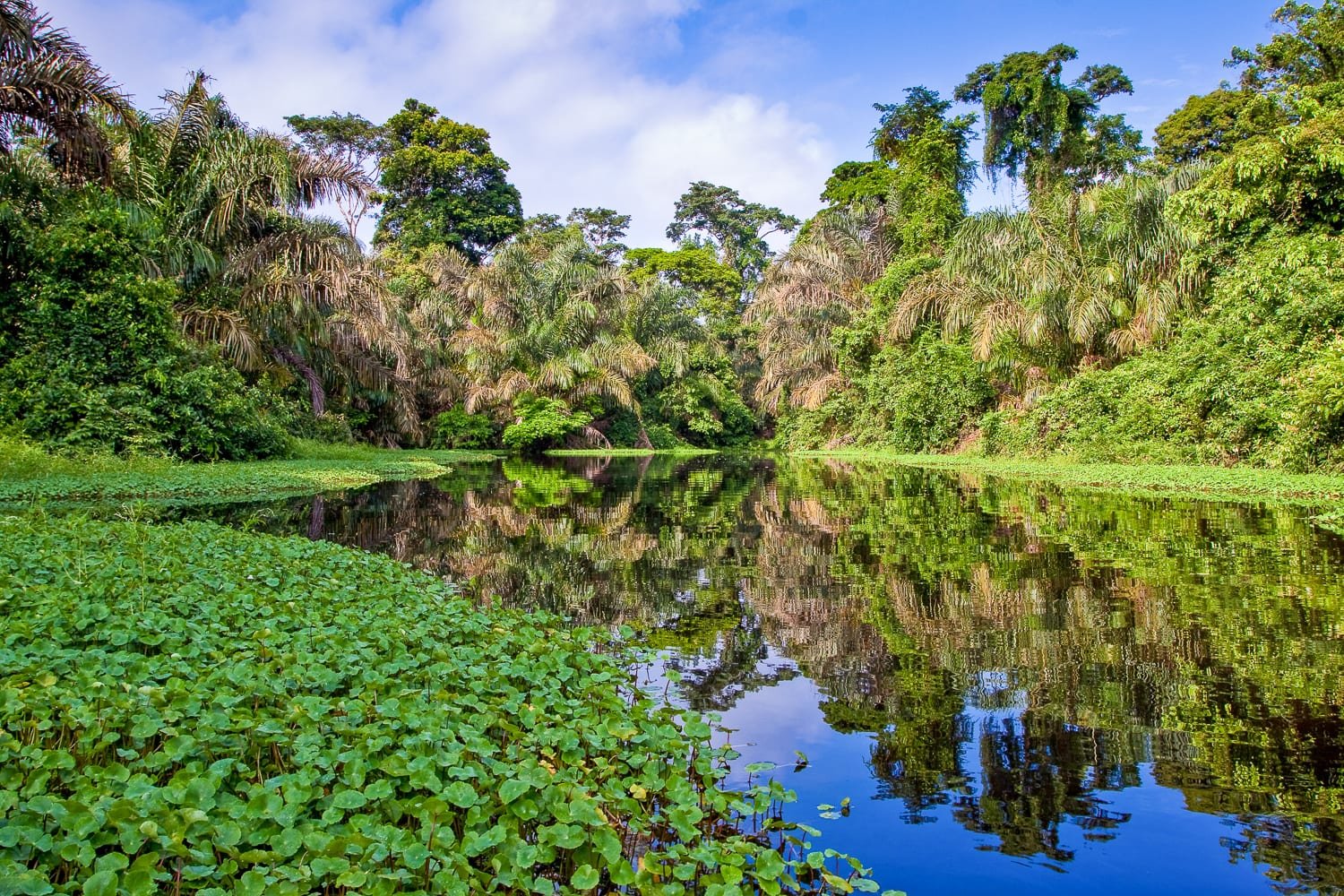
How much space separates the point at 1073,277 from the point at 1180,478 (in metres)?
9.13

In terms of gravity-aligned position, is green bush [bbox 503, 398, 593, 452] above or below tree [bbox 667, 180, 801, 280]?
below

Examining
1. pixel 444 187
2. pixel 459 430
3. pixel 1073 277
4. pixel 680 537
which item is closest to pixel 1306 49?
pixel 1073 277

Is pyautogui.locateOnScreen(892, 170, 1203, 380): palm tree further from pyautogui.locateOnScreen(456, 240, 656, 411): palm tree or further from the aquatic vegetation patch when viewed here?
the aquatic vegetation patch

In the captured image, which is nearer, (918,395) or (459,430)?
(918,395)

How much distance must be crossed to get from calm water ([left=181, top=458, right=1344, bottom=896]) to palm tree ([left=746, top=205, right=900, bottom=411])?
78.9 feet

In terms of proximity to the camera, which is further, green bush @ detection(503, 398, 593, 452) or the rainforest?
green bush @ detection(503, 398, 593, 452)

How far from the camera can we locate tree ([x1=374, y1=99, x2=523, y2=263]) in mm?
44688

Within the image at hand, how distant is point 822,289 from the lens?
1390 inches

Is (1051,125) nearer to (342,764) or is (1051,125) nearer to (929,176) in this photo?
(929,176)

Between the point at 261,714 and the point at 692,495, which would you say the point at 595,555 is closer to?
the point at 261,714

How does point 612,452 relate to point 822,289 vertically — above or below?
below

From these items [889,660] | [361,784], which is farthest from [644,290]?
[361,784]

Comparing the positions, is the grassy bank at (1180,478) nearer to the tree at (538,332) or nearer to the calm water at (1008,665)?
the calm water at (1008,665)

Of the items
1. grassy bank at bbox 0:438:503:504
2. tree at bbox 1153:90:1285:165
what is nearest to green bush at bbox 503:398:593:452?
grassy bank at bbox 0:438:503:504
